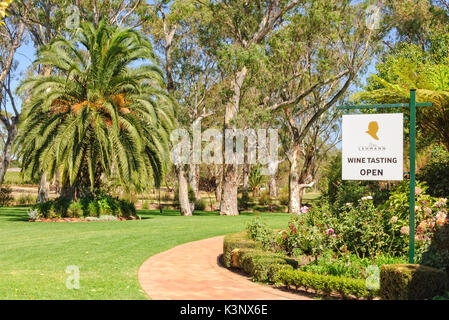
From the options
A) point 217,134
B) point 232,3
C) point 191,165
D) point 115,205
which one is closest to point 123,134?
point 115,205

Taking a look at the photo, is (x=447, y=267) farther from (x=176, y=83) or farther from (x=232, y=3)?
(x=176, y=83)

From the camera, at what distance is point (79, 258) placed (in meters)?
10.2

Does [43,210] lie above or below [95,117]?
below

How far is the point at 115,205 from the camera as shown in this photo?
2358 centimetres

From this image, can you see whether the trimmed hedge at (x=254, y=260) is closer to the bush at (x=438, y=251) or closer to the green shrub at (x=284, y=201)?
the bush at (x=438, y=251)

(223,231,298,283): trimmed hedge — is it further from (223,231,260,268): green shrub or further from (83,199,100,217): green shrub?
(83,199,100,217): green shrub

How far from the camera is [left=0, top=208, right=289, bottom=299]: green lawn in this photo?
6.89 m

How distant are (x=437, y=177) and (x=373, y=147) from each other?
14.1ft

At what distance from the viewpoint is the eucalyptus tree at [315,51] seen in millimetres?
29766

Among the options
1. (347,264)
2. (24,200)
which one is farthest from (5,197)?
(347,264)

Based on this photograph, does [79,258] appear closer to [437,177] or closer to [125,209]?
[437,177]

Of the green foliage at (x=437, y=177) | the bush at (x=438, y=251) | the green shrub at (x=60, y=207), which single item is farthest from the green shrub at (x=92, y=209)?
the bush at (x=438, y=251)

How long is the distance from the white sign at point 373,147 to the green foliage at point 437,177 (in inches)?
148
